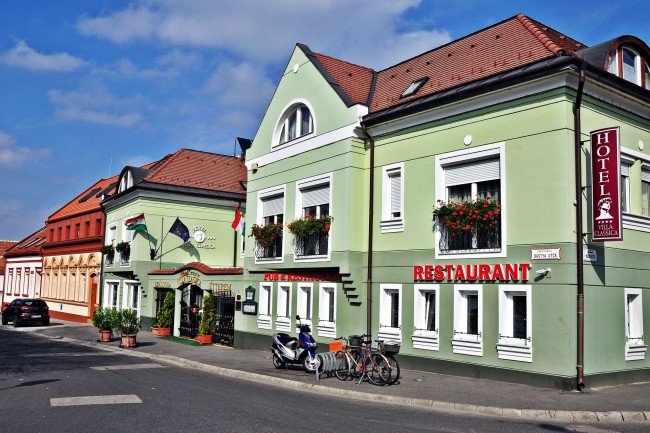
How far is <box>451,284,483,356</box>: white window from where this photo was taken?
14.6 meters

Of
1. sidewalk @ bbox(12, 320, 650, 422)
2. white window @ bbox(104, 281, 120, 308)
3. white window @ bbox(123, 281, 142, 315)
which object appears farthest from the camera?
white window @ bbox(104, 281, 120, 308)

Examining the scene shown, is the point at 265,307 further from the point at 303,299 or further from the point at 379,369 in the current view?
the point at 379,369

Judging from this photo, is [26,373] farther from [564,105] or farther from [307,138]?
[564,105]

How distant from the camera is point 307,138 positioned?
2038 centimetres

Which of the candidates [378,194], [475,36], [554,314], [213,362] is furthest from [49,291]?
[554,314]

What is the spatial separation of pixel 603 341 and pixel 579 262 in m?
1.99

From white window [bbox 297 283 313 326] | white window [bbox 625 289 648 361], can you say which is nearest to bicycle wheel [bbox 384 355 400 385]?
white window [bbox 625 289 648 361]

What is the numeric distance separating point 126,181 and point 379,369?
24384 millimetres

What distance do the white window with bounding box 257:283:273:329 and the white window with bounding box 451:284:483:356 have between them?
8.50m

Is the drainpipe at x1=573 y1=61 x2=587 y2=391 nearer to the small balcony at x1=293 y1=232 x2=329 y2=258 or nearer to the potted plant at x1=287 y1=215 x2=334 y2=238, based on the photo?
the potted plant at x1=287 y1=215 x2=334 y2=238

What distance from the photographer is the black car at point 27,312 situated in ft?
115

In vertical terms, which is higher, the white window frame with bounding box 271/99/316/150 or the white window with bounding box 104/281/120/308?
the white window frame with bounding box 271/99/316/150

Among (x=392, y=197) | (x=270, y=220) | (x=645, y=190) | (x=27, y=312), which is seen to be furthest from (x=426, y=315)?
(x=27, y=312)

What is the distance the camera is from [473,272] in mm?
14883
